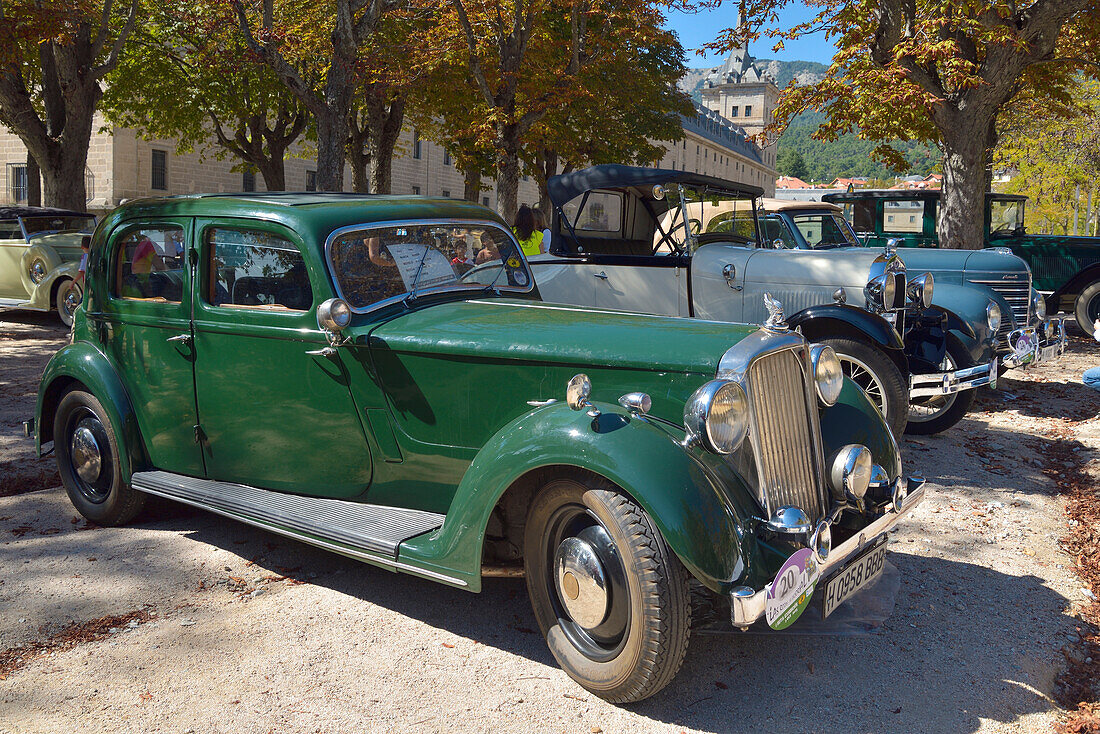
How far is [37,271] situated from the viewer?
514 inches

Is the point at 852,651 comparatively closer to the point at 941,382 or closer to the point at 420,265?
the point at 420,265

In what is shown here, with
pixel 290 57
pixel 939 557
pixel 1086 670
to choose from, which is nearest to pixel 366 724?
pixel 1086 670

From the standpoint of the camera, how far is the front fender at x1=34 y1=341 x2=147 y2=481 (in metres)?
4.56

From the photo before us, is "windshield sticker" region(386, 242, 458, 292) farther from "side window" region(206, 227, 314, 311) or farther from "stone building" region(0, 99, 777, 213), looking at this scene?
"stone building" region(0, 99, 777, 213)

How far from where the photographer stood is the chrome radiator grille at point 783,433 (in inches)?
125

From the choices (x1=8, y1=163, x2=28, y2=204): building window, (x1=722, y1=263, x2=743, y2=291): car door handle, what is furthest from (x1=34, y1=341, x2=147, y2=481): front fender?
(x1=8, y1=163, x2=28, y2=204): building window

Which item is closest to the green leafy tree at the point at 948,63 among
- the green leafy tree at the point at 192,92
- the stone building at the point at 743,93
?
the green leafy tree at the point at 192,92

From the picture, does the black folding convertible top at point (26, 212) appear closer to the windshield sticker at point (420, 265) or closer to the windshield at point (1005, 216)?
the windshield sticker at point (420, 265)

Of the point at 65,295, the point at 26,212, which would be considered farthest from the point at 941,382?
the point at 26,212

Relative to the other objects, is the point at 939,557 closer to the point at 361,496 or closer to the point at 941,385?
the point at 941,385

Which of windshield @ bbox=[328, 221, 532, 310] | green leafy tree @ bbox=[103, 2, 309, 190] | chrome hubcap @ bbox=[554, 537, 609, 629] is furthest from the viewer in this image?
green leafy tree @ bbox=[103, 2, 309, 190]

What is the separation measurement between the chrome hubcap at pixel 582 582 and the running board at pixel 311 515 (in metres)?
0.44

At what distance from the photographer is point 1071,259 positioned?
14.3 m

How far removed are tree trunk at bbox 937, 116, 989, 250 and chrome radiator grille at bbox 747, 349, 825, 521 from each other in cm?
1102
